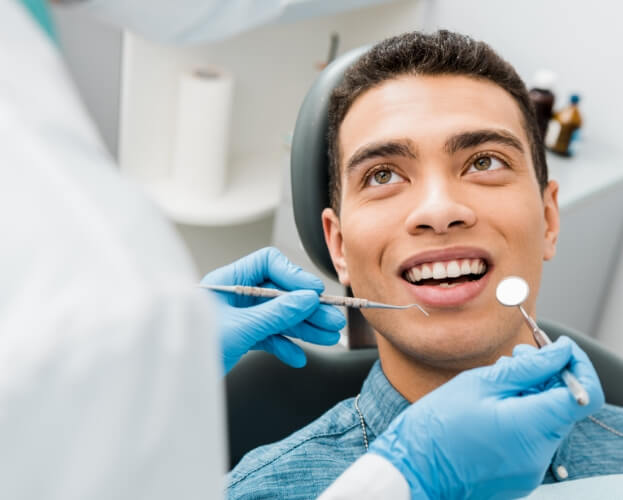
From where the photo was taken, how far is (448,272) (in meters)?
1.19

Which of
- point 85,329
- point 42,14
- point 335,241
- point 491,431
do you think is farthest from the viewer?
point 335,241

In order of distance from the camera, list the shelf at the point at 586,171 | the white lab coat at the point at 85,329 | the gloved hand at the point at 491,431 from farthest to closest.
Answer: the shelf at the point at 586,171 < the gloved hand at the point at 491,431 < the white lab coat at the point at 85,329

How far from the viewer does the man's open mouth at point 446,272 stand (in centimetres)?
119

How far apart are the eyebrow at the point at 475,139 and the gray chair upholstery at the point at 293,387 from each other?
43 cm

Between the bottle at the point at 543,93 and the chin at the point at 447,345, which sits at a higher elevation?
the bottle at the point at 543,93

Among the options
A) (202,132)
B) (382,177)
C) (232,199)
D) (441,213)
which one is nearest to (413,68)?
(382,177)

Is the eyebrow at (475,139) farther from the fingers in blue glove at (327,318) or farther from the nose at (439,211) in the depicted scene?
the fingers in blue glove at (327,318)

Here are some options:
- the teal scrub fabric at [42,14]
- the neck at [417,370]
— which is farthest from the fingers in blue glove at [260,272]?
the teal scrub fabric at [42,14]

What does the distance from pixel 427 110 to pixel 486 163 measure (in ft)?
0.44

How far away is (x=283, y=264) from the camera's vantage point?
4.28ft

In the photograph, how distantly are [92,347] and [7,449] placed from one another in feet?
0.26

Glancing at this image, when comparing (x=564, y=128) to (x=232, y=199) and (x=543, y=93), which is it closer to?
(x=543, y=93)

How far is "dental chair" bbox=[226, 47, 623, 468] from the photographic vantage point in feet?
4.38

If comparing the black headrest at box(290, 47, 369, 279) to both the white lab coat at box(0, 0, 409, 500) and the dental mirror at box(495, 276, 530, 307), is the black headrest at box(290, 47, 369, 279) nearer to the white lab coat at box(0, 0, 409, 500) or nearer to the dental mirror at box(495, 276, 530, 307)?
the dental mirror at box(495, 276, 530, 307)
